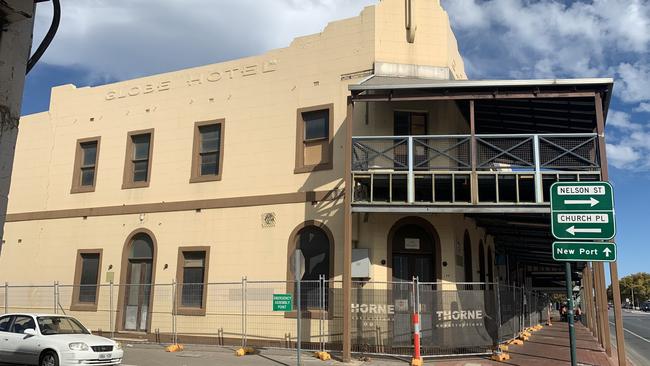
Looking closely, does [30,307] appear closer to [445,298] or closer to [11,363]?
[11,363]

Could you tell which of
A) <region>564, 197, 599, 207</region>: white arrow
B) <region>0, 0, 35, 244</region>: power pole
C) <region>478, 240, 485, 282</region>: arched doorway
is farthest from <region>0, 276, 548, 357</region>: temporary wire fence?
<region>0, 0, 35, 244</region>: power pole

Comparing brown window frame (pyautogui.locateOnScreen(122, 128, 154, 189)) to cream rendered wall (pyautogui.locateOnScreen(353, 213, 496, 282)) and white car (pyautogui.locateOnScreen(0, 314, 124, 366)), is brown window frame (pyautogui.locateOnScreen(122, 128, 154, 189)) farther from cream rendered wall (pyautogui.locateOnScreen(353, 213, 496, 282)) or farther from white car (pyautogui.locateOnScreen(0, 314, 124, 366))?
cream rendered wall (pyautogui.locateOnScreen(353, 213, 496, 282))

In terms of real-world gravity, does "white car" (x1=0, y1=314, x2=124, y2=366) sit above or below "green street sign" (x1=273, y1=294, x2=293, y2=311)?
below

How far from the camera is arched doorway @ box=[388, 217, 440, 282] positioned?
15.1 meters

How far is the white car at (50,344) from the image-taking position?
11.3m

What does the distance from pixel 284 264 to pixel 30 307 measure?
10.5m

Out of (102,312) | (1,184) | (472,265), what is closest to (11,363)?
(102,312)

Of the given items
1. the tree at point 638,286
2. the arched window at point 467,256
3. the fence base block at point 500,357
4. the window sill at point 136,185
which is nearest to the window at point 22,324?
the window sill at point 136,185

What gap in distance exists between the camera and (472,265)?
1759 cm

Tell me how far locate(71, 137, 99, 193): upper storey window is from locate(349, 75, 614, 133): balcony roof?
36.5 ft

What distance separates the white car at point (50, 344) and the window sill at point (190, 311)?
4528 millimetres

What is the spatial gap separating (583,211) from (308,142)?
34.8 ft

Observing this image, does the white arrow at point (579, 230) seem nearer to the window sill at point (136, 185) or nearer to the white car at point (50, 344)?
the white car at point (50, 344)

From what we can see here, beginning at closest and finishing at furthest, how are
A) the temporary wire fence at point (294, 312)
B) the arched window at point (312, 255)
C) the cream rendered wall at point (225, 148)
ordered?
the temporary wire fence at point (294, 312), the arched window at point (312, 255), the cream rendered wall at point (225, 148)
